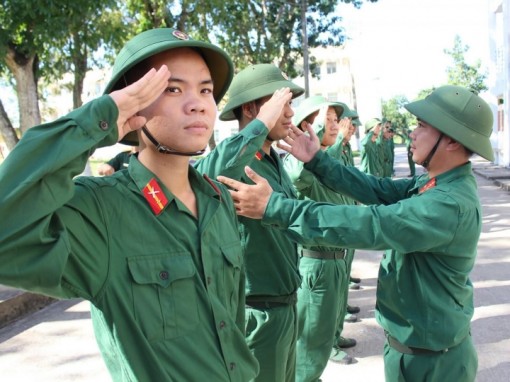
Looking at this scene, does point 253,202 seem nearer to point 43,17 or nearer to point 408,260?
point 408,260

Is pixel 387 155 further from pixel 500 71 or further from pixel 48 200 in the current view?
pixel 48 200

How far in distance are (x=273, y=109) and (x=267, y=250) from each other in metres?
0.77

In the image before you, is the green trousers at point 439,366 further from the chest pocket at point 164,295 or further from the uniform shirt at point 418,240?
the chest pocket at point 164,295

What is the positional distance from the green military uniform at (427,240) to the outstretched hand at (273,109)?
16.8 inches

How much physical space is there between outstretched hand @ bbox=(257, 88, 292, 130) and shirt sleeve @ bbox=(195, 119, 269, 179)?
33 millimetres

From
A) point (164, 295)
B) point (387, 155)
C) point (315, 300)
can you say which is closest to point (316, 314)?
point (315, 300)

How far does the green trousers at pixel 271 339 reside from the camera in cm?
264

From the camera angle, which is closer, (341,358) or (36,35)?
(341,358)

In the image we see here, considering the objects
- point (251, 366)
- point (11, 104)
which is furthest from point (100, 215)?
point (11, 104)

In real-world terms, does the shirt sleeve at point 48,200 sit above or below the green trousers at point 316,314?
above

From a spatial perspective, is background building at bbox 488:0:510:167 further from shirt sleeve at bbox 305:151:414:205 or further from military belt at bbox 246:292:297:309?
Result: military belt at bbox 246:292:297:309

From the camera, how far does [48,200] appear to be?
1.14 m

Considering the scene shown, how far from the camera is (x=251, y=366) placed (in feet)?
5.60

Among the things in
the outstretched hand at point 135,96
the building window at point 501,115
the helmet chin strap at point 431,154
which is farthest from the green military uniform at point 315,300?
the building window at point 501,115
